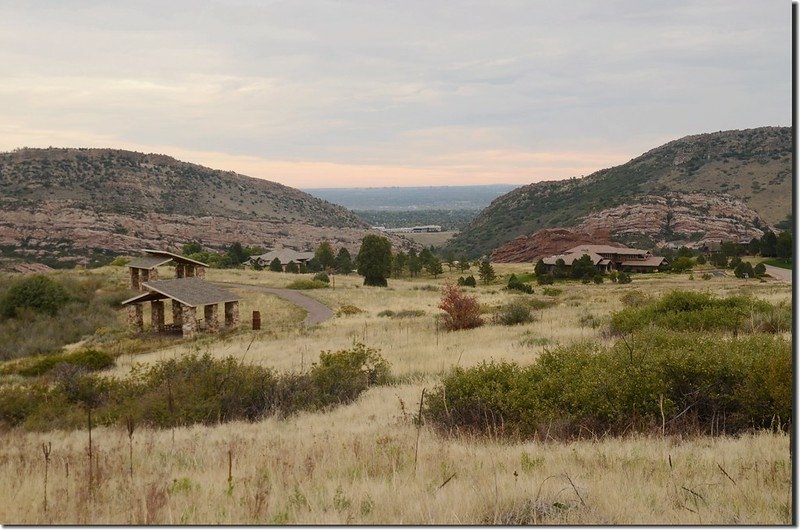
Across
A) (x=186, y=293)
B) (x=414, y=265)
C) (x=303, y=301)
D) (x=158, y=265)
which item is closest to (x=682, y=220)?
(x=414, y=265)

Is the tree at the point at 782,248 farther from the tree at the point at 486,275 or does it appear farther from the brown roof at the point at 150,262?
the brown roof at the point at 150,262

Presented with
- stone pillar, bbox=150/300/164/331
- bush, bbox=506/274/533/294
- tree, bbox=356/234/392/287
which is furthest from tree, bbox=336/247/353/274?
stone pillar, bbox=150/300/164/331

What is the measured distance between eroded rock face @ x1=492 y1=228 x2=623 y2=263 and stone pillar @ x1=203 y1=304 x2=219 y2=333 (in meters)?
77.8

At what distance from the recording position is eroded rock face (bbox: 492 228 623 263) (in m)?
108

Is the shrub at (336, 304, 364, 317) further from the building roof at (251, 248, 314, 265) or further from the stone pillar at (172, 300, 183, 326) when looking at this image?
the building roof at (251, 248, 314, 265)

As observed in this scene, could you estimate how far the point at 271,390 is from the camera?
1355cm

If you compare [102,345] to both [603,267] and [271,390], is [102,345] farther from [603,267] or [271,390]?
[603,267]

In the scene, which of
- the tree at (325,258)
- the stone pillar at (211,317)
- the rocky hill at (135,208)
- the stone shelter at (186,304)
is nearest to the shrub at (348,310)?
the stone shelter at (186,304)

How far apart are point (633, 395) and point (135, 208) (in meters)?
129

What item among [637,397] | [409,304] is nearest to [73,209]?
[409,304]

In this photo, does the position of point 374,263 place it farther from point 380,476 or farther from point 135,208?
point 135,208

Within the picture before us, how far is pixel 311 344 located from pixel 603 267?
60968 millimetres

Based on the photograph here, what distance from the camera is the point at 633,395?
938 centimetres

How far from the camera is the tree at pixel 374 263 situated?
60.9m
